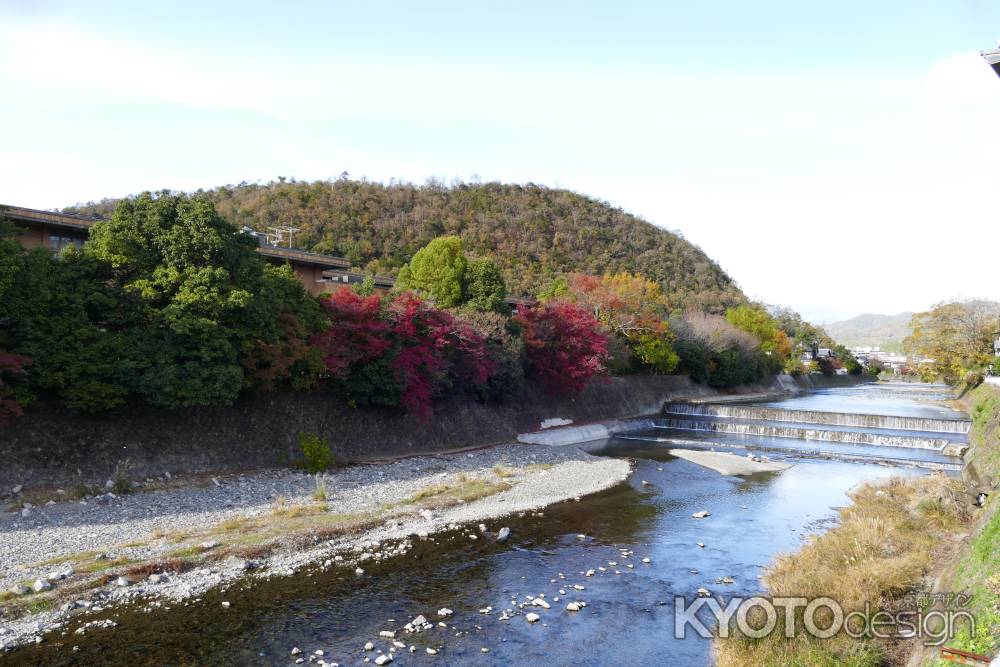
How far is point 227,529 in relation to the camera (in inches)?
618

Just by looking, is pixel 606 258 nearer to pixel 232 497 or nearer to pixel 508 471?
pixel 508 471

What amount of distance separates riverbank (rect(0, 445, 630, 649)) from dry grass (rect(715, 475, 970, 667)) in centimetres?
757

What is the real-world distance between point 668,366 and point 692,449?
2114 cm

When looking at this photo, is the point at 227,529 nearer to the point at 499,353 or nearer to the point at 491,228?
the point at 499,353

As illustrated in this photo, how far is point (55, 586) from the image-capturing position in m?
11.9

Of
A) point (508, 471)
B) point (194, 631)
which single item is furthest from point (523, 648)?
point (508, 471)

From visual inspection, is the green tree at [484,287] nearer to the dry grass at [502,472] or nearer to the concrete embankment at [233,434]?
the concrete embankment at [233,434]

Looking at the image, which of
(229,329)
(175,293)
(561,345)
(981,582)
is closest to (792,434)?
(561,345)

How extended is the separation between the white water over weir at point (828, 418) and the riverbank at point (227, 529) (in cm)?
2169

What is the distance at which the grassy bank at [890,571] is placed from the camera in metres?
8.47

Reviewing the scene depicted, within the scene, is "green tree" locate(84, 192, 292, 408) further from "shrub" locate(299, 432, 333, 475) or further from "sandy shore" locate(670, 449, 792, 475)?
"sandy shore" locate(670, 449, 792, 475)

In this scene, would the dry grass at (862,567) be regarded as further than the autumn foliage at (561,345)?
No

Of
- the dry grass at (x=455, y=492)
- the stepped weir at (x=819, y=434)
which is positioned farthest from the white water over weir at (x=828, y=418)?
the dry grass at (x=455, y=492)

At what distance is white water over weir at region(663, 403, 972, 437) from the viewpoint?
118ft
